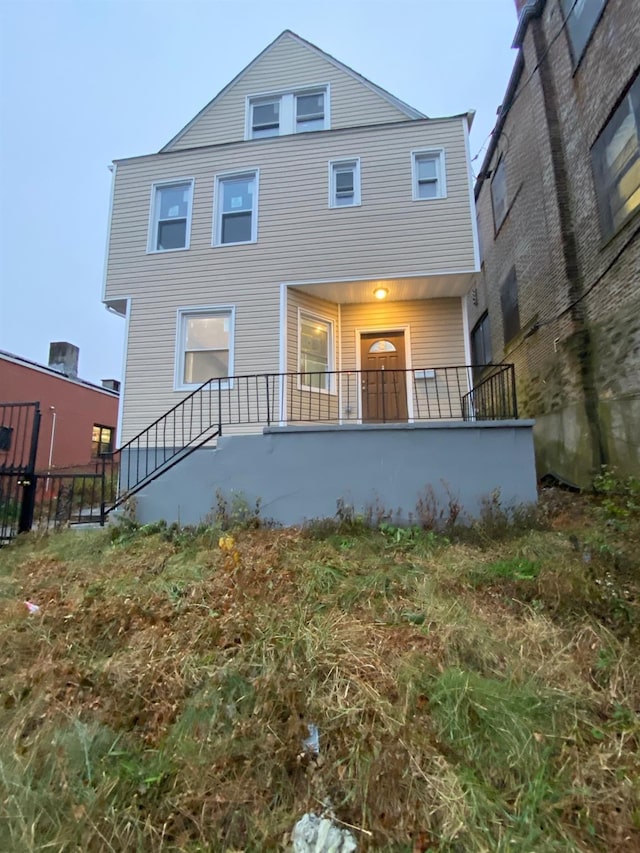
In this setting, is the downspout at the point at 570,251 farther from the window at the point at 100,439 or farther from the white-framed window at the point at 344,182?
the window at the point at 100,439

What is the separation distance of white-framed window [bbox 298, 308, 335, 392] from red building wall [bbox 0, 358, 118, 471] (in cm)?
982

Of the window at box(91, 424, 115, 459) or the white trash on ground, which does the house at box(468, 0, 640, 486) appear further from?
the window at box(91, 424, 115, 459)

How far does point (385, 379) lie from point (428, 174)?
395cm

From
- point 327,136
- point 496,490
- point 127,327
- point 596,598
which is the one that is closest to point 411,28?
point 327,136

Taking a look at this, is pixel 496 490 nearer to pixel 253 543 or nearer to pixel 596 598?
pixel 596 598

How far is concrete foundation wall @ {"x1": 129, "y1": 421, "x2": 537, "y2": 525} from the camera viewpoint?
5.47m

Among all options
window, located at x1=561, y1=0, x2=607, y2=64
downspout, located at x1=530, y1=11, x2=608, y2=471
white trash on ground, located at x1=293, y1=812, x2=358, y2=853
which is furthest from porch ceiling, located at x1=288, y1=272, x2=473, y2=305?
white trash on ground, located at x1=293, y1=812, x2=358, y2=853

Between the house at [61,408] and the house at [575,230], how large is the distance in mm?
12582

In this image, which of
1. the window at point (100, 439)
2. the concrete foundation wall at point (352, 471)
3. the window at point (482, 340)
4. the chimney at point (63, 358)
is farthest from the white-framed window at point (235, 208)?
the window at point (100, 439)

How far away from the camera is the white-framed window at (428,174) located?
741cm

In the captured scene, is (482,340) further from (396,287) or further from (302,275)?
(302,275)

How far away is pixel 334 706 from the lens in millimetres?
2150

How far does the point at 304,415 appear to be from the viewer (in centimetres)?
730

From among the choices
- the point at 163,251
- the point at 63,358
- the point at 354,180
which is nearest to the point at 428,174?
the point at 354,180
